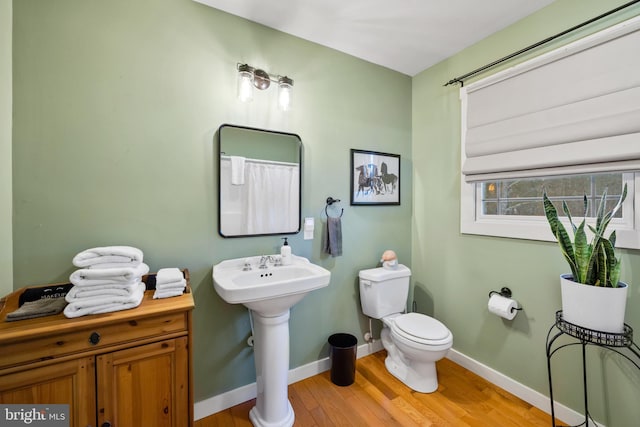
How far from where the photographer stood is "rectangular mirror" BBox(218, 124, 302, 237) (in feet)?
5.50

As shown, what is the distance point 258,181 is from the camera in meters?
1.78

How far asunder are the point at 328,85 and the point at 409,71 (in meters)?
0.90

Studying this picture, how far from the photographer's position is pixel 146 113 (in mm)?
1461

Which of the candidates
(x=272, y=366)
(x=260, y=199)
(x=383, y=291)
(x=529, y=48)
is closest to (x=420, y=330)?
(x=383, y=291)

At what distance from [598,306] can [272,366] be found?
1.64 metres

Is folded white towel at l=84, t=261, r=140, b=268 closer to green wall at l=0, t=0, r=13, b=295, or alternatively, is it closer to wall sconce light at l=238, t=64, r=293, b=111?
green wall at l=0, t=0, r=13, b=295

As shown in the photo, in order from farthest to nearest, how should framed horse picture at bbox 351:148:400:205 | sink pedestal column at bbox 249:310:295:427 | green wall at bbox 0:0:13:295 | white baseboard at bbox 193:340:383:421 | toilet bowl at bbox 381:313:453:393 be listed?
framed horse picture at bbox 351:148:400:205
toilet bowl at bbox 381:313:453:393
white baseboard at bbox 193:340:383:421
sink pedestal column at bbox 249:310:295:427
green wall at bbox 0:0:13:295

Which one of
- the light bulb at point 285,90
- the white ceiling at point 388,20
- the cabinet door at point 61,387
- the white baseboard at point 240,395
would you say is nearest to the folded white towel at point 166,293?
the cabinet door at point 61,387

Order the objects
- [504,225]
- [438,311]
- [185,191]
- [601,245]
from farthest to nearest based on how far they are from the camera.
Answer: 1. [438,311]
2. [504,225]
3. [185,191]
4. [601,245]

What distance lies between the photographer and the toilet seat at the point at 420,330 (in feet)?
5.65

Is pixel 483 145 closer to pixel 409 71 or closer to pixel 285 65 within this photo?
pixel 409 71

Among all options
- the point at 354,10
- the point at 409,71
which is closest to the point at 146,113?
the point at 354,10

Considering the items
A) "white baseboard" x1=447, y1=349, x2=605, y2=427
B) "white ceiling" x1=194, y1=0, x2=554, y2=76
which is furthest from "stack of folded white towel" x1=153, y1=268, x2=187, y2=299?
"white baseboard" x1=447, y1=349, x2=605, y2=427

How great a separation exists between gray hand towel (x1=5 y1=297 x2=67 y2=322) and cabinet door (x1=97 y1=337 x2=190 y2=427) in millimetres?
289
